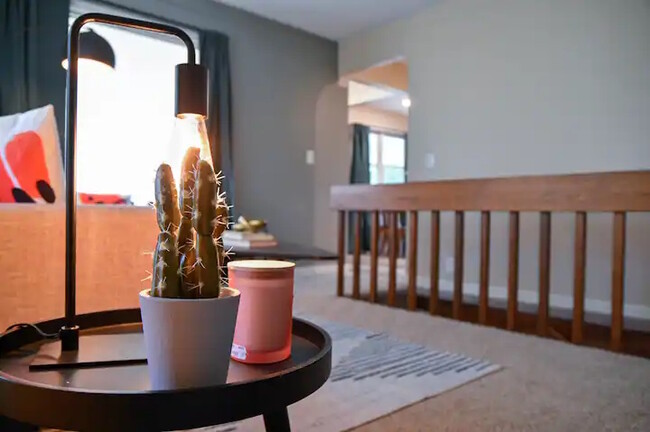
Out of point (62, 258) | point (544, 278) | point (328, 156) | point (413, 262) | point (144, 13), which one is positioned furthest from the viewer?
point (328, 156)

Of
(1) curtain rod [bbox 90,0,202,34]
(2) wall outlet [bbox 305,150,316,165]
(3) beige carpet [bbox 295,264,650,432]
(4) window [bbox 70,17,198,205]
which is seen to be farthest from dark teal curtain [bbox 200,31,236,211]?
(3) beige carpet [bbox 295,264,650,432]

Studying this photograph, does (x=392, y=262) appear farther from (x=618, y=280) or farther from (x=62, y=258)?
(x=62, y=258)

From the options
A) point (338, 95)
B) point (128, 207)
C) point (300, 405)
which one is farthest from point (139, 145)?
point (300, 405)

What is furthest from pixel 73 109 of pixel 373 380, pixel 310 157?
pixel 310 157

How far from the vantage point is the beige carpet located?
3.97 ft

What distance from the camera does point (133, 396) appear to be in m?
0.45

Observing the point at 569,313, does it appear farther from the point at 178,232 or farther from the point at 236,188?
the point at 178,232

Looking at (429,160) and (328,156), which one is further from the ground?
(328,156)

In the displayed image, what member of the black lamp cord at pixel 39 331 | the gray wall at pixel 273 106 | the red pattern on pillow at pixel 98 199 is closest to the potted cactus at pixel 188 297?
the black lamp cord at pixel 39 331

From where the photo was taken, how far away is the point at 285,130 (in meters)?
4.62

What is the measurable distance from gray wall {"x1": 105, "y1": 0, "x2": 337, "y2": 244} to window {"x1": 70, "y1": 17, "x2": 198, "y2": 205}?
0.42 meters

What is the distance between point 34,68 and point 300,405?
2976mm

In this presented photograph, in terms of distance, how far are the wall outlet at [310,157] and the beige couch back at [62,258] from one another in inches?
141

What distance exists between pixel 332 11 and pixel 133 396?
167 inches
